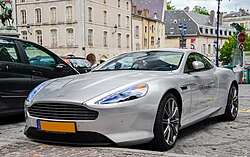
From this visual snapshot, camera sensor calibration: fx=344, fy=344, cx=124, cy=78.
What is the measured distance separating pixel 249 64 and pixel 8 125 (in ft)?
52.1

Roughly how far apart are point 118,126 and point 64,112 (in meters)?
0.63

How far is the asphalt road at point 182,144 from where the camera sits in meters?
3.75

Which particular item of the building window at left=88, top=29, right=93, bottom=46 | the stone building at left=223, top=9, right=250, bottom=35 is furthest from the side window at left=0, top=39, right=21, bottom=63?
the stone building at left=223, top=9, right=250, bottom=35

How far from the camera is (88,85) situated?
166 inches

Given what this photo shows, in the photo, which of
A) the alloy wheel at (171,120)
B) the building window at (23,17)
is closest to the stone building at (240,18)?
the building window at (23,17)

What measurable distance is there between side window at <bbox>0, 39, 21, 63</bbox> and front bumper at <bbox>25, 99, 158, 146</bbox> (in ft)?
7.94

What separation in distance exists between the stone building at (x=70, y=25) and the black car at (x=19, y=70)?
36785 mm

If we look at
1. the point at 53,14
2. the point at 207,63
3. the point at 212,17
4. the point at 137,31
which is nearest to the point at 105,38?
the point at 53,14

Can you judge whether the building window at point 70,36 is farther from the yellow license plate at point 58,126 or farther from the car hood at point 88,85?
the yellow license plate at point 58,126

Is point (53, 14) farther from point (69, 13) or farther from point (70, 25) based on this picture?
point (70, 25)

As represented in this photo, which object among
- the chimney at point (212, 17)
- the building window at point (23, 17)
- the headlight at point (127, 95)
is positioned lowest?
the headlight at point (127, 95)

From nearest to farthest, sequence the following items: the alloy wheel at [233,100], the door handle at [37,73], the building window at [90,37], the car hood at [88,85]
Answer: the car hood at [88,85], the door handle at [37,73], the alloy wheel at [233,100], the building window at [90,37]

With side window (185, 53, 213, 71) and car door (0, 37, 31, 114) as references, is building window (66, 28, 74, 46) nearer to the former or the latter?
car door (0, 37, 31, 114)

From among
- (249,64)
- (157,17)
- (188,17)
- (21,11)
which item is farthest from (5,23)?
(188,17)
